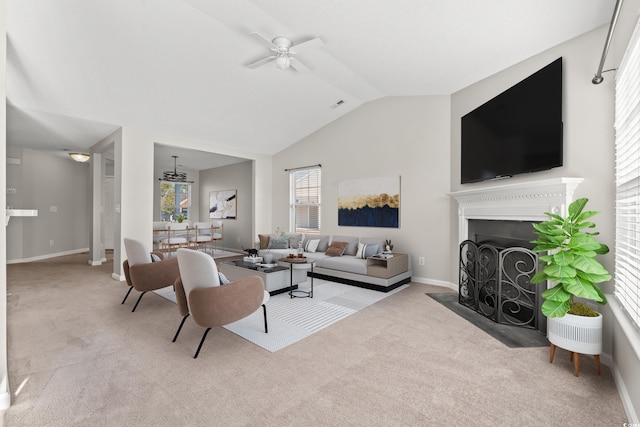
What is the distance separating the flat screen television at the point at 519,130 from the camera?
9.68 feet

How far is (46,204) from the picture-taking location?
7.30 meters

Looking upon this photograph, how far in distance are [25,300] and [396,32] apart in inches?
218

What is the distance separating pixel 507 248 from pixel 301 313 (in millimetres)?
2327

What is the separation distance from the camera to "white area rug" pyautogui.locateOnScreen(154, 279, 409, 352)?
285cm

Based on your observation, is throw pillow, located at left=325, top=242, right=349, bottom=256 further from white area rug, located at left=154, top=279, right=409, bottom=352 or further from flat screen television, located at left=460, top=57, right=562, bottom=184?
flat screen television, located at left=460, top=57, right=562, bottom=184

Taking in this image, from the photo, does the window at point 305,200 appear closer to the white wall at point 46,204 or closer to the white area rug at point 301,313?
the white area rug at point 301,313

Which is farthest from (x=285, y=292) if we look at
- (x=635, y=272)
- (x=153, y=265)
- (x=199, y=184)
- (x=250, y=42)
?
(x=199, y=184)

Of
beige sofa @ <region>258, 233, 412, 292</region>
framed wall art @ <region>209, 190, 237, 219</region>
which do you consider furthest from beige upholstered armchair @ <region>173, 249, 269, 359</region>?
framed wall art @ <region>209, 190, 237, 219</region>

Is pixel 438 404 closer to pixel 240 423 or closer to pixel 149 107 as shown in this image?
pixel 240 423

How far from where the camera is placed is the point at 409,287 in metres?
4.72

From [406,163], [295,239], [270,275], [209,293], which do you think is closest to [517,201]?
[406,163]

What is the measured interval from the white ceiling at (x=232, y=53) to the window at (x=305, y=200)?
1.69 meters

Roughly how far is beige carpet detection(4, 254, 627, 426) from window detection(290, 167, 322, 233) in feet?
12.1

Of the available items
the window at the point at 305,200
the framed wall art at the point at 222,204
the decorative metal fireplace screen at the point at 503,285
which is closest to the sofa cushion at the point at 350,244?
the window at the point at 305,200
